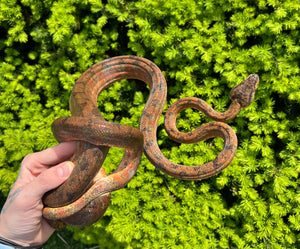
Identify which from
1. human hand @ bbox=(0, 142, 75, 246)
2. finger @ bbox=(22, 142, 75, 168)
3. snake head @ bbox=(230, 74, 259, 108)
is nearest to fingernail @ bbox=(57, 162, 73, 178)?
human hand @ bbox=(0, 142, 75, 246)

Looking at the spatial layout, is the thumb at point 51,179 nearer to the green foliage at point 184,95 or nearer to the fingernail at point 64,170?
the fingernail at point 64,170

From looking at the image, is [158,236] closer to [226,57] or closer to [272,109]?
[272,109]

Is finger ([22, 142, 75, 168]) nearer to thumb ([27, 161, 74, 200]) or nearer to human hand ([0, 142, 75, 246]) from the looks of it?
human hand ([0, 142, 75, 246])

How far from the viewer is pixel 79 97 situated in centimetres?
265

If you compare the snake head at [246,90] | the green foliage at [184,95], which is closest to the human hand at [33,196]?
the green foliage at [184,95]

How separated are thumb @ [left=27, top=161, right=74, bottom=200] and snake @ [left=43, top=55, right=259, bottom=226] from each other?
60mm

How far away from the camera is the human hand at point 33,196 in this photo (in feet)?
7.41

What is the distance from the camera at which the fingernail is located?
224 centimetres

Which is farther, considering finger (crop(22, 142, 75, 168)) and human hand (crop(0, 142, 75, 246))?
finger (crop(22, 142, 75, 168))

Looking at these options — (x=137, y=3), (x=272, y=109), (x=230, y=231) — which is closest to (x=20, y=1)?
(x=137, y=3)

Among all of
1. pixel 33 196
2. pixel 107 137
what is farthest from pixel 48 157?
pixel 107 137

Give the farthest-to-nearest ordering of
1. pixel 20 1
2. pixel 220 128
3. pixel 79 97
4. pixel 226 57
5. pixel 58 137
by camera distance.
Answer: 1. pixel 20 1
2. pixel 226 57
3. pixel 220 128
4. pixel 79 97
5. pixel 58 137

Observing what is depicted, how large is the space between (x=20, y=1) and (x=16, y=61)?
40.1 inches

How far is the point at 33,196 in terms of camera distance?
2.31 metres
